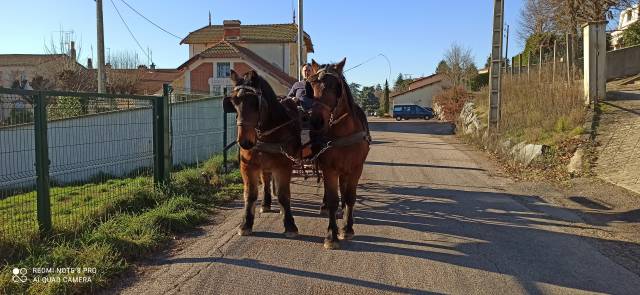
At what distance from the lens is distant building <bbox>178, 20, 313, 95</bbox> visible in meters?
36.8

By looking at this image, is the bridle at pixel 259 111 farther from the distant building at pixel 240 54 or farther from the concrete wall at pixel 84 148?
the distant building at pixel 240 54

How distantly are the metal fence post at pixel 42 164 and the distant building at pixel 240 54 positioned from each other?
26.5m

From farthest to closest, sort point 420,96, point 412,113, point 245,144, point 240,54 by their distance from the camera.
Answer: point 420,96
point 412,113
point 240,54
point 245,144

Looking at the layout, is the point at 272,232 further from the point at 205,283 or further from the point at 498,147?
the point at 498,147

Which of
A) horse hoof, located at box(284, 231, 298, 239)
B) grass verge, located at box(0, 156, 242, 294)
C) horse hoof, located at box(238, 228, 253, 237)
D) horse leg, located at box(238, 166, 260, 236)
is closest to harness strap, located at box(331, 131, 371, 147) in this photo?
horse leg, located at box(238, 166, 260, 236)

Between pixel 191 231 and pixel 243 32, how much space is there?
1731 inches

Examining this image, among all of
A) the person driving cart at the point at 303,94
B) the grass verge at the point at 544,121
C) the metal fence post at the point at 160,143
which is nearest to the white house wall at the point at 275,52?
the grass verge at the point at 544,121

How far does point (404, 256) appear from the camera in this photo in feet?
17.7

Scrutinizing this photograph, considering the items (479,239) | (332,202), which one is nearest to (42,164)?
(332,202)

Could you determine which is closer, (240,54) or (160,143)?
(160,143)

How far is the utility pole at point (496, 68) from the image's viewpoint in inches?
671

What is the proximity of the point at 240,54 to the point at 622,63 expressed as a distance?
2413cm

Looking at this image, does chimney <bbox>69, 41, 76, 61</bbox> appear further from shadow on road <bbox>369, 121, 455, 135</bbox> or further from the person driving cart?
the person driving cart

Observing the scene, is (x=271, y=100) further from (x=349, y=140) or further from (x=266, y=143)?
(x=349, y=140)
